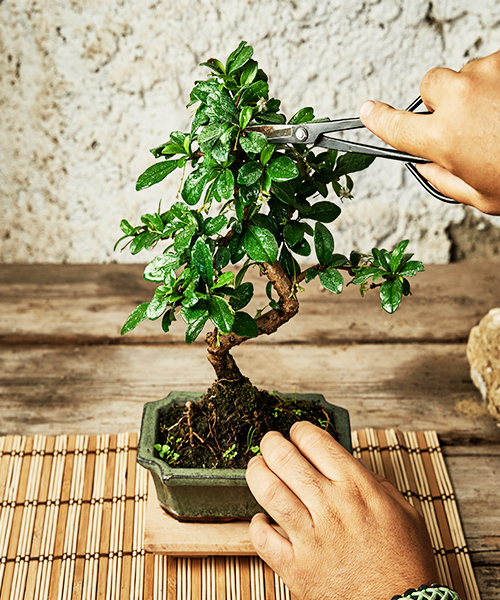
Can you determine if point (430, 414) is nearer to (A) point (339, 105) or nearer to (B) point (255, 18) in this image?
(A) point (339, 105)

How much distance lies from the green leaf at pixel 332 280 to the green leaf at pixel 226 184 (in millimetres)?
161

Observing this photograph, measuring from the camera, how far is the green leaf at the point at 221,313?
1.90 feet

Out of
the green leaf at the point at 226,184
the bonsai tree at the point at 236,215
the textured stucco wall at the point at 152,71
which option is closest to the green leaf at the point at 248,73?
the bonsai tree at the point at 236,215

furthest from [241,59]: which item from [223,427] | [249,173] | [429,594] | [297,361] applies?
[297,361]

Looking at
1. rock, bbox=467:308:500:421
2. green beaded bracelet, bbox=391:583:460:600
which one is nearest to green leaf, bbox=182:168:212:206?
green beaded bracelet, bbox=391:583:460:600

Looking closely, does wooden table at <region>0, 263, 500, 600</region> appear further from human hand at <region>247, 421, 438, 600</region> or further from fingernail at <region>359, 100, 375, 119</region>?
fingernail at <region>359, 100, 375, 119</region>

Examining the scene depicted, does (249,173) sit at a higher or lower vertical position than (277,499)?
higher

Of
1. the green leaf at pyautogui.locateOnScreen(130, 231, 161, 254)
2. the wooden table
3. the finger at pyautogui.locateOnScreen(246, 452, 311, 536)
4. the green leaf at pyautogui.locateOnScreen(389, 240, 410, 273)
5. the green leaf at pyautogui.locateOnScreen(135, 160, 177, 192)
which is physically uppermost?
the wooden table

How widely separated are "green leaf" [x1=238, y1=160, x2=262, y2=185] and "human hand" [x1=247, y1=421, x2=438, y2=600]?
0.34m

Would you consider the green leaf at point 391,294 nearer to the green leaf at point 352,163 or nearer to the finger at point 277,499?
the green leaf at point 352,163

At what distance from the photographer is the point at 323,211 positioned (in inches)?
26.5

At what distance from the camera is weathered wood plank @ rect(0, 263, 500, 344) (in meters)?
1.26

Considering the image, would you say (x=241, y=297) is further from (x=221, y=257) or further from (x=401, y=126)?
(x=401, y=126)

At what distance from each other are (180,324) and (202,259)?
0.69 m
